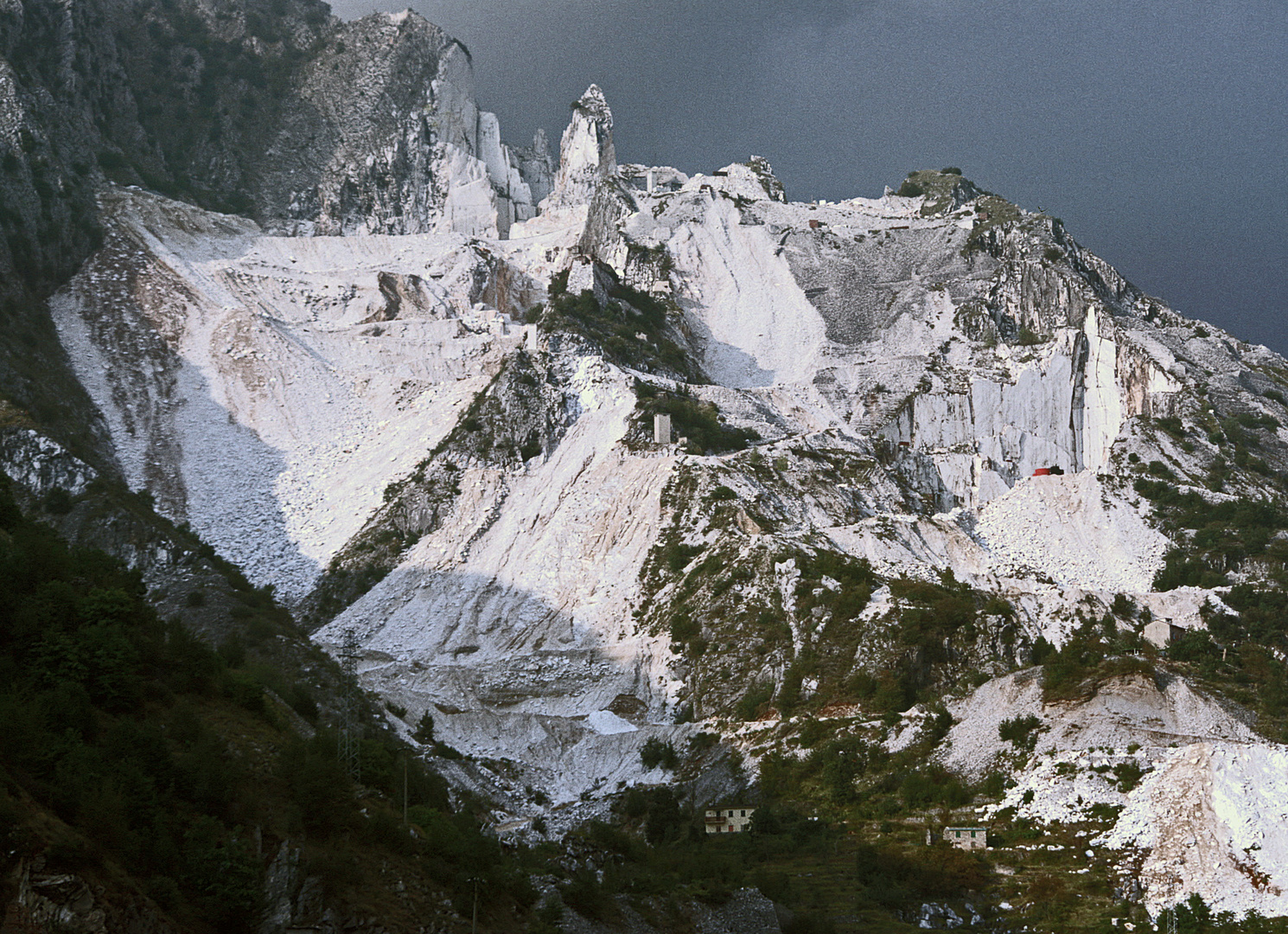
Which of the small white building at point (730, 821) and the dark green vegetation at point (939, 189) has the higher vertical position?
Result: the dark green vegetation at point (939, 189)

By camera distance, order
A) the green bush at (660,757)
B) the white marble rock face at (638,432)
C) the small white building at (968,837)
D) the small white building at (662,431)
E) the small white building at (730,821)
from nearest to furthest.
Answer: the small white building at (968,837)
the small white building at (730,821)
the green bush at (660,757)
the white marble rock face at (638,432)
the small white building at (662,431)

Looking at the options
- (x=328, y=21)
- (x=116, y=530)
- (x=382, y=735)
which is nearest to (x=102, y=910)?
(x=382, y=735)

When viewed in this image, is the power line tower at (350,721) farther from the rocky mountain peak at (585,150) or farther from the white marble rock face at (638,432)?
the rocky mountain peak at (585,150)

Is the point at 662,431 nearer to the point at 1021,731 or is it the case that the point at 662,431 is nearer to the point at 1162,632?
the point at 1162,632

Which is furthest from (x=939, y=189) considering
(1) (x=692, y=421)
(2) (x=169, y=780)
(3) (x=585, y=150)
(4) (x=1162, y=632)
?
(2) (x=169, y=780)

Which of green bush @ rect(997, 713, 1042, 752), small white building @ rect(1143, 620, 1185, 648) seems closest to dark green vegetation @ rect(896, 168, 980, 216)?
small white building @ rect(1143, 620, 1185, 648)

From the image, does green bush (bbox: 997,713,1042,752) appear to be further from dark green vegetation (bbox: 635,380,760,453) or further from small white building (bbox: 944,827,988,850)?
dark green vegetation (bbox: 635,380,760,453)

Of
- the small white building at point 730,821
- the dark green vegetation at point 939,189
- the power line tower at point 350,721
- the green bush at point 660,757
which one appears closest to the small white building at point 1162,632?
the green bush at point 660,757
